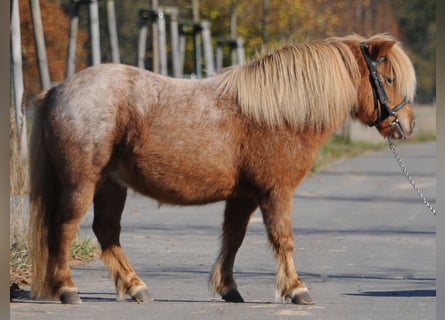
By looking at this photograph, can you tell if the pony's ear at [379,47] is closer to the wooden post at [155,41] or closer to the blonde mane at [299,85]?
the blonde mane at [299,85]

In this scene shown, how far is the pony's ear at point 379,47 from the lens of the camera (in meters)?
8.09

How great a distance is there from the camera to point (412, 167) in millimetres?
24156

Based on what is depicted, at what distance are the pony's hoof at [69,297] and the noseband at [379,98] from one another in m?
2.57

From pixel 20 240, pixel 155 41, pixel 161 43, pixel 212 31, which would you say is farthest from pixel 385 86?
pixel 212 31

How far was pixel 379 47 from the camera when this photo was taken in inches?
319

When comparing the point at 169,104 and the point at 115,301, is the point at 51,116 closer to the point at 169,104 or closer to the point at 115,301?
the point at 169,104

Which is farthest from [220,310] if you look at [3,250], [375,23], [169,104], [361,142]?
[375,23]

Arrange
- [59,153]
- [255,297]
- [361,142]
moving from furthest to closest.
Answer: [361,142]
[255,297]
[59,153]

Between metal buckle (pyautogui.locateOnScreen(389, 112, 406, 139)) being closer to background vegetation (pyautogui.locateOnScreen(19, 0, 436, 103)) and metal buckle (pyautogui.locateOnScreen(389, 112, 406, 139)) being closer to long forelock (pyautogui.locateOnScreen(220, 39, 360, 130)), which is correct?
long forelock (pyautogui.locateOnScreen(220, 39, 360, 130))

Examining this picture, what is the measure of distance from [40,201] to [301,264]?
10.6 feet

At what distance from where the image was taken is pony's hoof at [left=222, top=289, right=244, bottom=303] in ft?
25.9

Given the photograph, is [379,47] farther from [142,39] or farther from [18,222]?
[142,39]

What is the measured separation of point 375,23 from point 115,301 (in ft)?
133

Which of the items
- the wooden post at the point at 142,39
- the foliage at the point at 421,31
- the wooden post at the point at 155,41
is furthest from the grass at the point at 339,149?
the foliage at the point at 421,31
